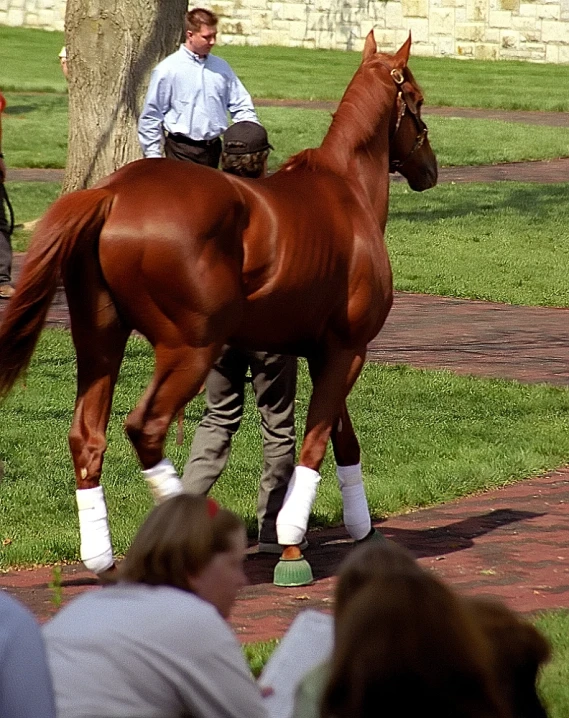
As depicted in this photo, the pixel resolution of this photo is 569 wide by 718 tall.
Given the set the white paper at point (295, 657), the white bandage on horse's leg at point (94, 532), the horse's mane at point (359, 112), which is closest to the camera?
the white paper at point (295, 657)

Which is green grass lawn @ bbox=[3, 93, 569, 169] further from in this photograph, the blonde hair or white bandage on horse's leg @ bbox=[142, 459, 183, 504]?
the blonde hair

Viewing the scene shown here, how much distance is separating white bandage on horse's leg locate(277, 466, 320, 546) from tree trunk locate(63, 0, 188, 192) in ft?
28.9

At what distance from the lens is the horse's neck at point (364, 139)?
284 inches

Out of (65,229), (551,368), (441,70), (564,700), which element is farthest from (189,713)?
(441,70)

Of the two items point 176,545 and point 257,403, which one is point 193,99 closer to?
point 257,403

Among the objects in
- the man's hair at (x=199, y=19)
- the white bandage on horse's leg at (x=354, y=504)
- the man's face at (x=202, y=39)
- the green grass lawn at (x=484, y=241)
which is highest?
the man's hair at (x=199, y=19)

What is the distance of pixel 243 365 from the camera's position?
7148mm

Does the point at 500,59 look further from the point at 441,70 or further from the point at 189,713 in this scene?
the point at 189,713

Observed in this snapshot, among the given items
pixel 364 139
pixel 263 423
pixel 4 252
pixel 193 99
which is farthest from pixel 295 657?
pixel 4 252

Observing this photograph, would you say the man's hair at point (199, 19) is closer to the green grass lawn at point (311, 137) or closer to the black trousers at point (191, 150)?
the black trousers at point (191, 150)

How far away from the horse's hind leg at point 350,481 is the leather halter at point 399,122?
1.47m

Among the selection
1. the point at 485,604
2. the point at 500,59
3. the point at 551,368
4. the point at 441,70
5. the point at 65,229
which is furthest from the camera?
the point at 500,59

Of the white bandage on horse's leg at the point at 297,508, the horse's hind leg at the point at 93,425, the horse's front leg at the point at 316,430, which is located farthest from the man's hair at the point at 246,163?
the white bandage on horse's leg at the point at 297,508

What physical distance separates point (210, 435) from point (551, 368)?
195 inches
